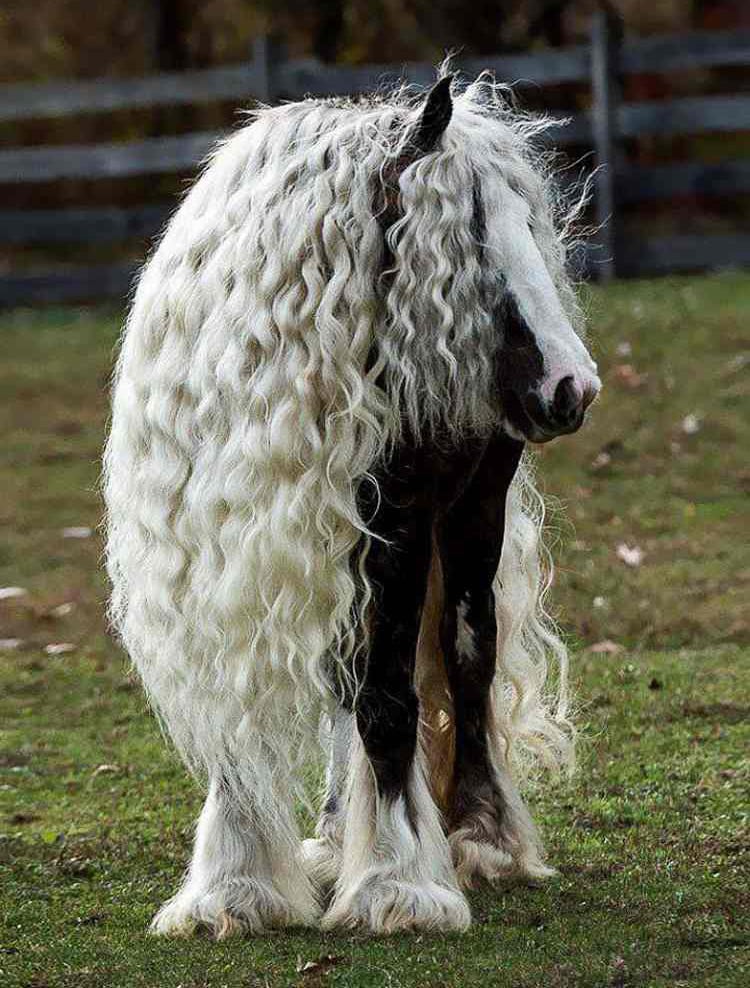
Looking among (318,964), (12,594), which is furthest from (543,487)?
(318,964)

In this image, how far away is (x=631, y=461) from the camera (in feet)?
32.0

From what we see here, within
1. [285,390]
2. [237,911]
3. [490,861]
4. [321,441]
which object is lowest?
[490,861]

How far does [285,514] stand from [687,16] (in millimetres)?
17657

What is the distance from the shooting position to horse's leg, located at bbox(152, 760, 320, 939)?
4.01 m

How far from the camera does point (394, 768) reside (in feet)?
13.2

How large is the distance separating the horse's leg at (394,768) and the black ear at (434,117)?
67 cm

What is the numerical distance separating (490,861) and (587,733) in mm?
1570

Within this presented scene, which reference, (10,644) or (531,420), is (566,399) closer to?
(531,420)

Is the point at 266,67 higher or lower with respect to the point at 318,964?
higher

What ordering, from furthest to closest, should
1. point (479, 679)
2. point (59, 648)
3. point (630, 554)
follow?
point (630, 554)
point (59, 648)
point (479, 679)

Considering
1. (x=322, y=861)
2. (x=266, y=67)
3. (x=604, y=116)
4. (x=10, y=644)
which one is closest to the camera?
(x=322, y=861)

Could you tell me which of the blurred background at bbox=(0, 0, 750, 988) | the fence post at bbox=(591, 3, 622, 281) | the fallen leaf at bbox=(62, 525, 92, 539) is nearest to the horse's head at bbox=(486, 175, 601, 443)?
the blurred background at bbox=(0, 0, 750, 988)

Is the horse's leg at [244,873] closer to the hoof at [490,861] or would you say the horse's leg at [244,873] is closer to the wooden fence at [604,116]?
the hoof at [490,861]

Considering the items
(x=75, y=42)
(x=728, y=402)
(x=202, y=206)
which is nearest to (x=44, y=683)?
(x=202, y=206)
